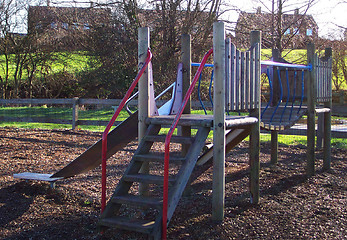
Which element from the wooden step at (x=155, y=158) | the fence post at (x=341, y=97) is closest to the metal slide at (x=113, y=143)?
the wooden step at (x=155, y=158)

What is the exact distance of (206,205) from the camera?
4.87m

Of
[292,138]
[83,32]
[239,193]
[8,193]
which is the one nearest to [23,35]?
[83,32]

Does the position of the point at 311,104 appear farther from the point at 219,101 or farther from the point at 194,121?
the point at 194,121

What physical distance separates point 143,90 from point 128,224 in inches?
60.1

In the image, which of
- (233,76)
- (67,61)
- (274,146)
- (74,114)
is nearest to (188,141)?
(233,76)

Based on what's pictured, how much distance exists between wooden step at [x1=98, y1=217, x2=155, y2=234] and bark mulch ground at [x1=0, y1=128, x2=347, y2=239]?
0.51 feet

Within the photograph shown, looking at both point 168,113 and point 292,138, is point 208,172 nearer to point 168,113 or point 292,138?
point 168,113

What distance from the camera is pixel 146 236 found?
3.82m

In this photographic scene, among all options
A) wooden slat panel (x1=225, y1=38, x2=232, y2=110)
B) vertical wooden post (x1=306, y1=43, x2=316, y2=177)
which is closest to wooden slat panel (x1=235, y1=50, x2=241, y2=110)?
wooden slat panel (x1=225, y1=38, x2=232, y2=110)

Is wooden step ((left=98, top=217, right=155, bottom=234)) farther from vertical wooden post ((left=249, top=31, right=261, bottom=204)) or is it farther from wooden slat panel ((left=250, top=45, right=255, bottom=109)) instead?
wooden slat panel ((left=250, top=45, right=255, bottom=109))

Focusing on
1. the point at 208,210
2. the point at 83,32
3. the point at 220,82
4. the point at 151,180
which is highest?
the point at 83,32

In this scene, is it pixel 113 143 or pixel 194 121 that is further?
pixel 113 143

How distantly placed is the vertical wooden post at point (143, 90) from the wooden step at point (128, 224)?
0.74 metres

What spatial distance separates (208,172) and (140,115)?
2.56 meters
